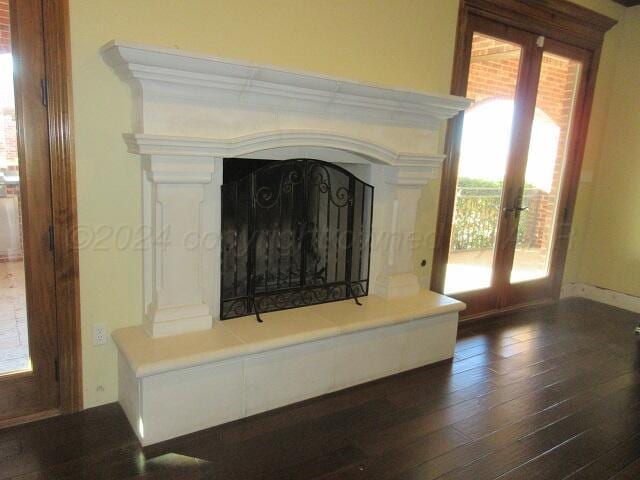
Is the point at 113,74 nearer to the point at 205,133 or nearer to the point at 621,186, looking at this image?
the point at 205,133

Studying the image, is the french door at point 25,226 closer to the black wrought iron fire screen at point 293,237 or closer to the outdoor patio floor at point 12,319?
the outdoor patio floor at point 12,319

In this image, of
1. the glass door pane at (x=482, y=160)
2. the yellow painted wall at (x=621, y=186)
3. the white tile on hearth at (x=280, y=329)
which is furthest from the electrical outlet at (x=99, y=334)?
the yellow painted wall at (x=621, y=186)

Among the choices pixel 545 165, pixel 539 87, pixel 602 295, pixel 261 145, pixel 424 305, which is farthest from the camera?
pixel 602 295

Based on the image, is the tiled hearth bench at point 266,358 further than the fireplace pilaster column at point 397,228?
No

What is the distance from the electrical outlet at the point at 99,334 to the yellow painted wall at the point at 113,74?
0.08 feet

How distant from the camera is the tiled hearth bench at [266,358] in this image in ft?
6.66

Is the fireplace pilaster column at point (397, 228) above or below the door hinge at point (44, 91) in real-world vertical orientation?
below

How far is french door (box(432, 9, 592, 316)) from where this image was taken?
138 inches

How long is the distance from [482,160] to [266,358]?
7.97 feet

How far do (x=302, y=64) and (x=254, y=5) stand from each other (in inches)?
15.6

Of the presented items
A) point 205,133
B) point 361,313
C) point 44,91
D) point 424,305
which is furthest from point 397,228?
point 44,91

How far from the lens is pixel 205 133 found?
2.18 metres

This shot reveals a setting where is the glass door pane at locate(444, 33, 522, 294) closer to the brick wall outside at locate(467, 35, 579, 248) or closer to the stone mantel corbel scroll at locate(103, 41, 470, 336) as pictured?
the brick wall outside at locate(467, 35, 579, 248)

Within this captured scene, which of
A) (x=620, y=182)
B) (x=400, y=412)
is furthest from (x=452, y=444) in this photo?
(x=620, y=182)
